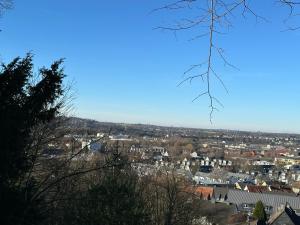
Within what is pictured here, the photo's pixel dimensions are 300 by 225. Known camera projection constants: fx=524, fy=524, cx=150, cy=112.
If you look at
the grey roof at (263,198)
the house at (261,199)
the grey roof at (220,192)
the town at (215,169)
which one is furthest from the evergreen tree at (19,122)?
the grey roof at (220,192)

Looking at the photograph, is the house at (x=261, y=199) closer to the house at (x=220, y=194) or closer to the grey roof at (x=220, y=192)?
the house at (x=220, y=194)

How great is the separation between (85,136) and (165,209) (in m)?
4.42

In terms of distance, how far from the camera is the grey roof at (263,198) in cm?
5122

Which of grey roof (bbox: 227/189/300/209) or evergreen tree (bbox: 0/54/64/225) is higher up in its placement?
evergreen tree (bbox: 0/54/64/225)

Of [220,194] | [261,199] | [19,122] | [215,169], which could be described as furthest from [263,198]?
[19,122]

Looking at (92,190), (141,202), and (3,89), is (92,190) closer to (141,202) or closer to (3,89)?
(141,202)

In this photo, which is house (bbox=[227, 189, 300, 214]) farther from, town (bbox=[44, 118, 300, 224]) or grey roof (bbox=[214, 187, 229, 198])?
grey roof (bbox=[214, 187, 229, 198])

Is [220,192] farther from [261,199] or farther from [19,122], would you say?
Result: [19,122]

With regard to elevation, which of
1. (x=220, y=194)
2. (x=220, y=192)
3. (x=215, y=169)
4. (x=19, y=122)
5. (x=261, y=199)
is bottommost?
(x=220, y=194)

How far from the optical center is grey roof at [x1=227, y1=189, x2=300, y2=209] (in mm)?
51219

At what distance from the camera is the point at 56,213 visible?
12539 millimetres

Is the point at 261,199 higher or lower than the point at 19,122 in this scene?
lower

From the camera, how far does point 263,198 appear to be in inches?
2052

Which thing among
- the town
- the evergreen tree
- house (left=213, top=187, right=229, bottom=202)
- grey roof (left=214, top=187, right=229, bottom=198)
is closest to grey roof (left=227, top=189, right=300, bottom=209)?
the town
